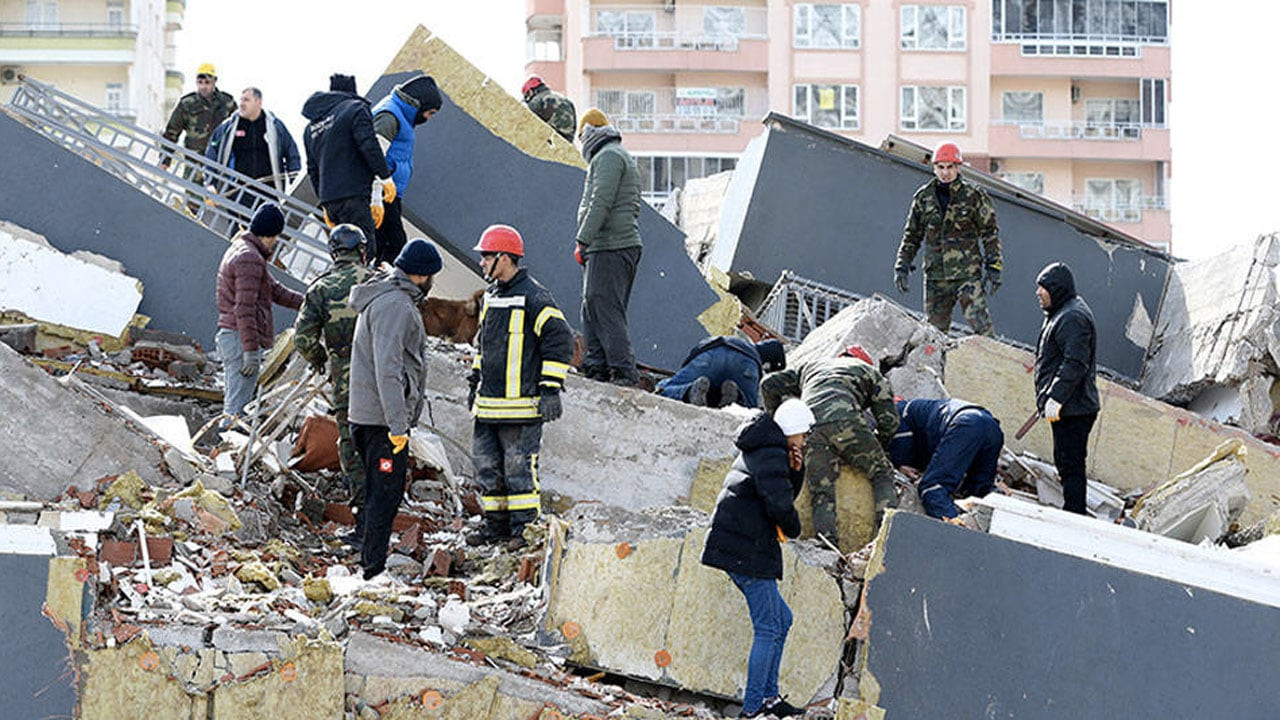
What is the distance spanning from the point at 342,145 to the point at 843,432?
427cm

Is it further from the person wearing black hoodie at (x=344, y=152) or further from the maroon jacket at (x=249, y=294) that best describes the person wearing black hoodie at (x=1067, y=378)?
the maroon jacket at (x=249, y=294)

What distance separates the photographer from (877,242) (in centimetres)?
1580

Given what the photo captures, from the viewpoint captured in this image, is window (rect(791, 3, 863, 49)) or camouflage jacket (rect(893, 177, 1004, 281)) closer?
camouflage jacket (rect(893, 177, 1004, 281))

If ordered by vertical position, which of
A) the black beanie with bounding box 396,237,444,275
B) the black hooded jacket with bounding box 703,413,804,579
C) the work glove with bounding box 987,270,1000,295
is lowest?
the black hooded jacket with bounding box 703,413,804,579

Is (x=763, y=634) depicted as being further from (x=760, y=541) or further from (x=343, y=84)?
(x=343, y=84)

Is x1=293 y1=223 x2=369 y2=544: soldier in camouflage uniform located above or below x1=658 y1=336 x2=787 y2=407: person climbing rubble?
above

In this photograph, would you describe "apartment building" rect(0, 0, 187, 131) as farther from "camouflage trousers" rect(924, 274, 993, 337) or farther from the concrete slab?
the concrete slab

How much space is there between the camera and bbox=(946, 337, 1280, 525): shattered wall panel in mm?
11844

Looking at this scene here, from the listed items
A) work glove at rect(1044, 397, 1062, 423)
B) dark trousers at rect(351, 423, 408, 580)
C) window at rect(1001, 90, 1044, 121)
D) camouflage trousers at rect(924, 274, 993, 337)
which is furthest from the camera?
window at rect(1001, 90, 1044, 121)

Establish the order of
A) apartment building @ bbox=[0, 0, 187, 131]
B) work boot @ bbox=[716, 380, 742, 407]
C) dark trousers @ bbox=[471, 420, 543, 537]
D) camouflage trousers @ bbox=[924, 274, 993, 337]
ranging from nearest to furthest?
dark trousers @ bbox=[471, 420, 543, 537] → work boot @ bbox=[716, 380, 742, 407] → camouflage trousers @ bbox=[924, 274, 993, 337] → apartment building @ bbox=[0, 0, 187, 131]

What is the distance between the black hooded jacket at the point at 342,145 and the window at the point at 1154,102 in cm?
4324

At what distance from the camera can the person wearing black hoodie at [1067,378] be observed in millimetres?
10383

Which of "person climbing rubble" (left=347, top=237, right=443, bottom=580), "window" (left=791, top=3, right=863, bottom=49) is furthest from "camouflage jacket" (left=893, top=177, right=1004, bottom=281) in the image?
"window" (left=791, top=3, right=863, bottom=49)

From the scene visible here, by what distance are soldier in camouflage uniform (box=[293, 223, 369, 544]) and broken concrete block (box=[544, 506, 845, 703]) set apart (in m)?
1.90
